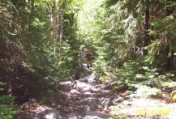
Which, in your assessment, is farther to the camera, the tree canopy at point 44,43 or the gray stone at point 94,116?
the gray stone at point 94,116

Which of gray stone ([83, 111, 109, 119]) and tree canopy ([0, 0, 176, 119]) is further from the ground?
tree canopy ([0, 0, 176, 119])

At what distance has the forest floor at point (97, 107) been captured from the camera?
23.1 ft

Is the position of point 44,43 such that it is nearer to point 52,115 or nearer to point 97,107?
point 52,115

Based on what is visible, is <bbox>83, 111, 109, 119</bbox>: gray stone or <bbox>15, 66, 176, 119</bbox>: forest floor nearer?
<bbox>15, 66, 176, 119</bbox>: forest floor

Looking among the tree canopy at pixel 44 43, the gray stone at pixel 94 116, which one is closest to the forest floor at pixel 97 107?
the gray stone at pixel 94 116

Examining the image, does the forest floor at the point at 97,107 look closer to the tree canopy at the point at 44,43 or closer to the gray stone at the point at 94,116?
the gray stone at the point at 94,116

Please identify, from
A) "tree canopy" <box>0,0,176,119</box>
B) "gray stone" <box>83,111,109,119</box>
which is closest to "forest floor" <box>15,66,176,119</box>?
"gray stone" <box>83,111,109,119</box>

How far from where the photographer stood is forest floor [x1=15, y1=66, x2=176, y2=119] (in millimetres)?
7047

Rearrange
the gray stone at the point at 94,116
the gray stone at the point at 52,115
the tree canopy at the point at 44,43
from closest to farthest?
the tree canopy at the point at 44,43 < the gray stone at the point at 52,115 < the gray stone at the point at 94,116

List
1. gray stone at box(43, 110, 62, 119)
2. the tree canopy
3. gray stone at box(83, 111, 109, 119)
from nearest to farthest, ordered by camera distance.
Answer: the tree canopy → gray stone at box(43, 110, 62, 119) → gray stone at box(83, 111, 109, 119)

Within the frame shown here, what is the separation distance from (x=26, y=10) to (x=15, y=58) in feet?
6.23

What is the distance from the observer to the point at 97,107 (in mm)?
11477

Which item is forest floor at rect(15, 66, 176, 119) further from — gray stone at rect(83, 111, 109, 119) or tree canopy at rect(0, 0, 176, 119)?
tree canopy at rect(0, 0, 176, 119)

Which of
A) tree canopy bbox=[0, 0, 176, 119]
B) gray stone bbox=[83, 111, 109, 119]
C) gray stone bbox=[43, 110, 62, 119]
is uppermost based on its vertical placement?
tree canopy bbox=[0, 0, 176, 119]
